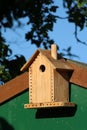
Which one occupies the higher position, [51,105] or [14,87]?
[14,87]

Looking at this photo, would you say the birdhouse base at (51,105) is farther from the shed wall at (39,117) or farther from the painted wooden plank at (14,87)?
the painted wooden plank at (14,87)

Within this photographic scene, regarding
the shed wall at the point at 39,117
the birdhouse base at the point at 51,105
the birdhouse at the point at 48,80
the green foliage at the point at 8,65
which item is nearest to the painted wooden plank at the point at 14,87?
the shed wall at the point at 39,117

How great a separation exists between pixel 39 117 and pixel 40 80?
458 millimetres

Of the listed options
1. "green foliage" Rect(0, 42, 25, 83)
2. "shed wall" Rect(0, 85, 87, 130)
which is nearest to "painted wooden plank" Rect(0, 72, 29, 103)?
"shed wall" Rect(0, 85, 87, 130)

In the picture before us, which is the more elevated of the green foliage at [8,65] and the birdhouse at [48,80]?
the green foliage at [8,65]

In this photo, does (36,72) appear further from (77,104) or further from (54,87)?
(77,104)

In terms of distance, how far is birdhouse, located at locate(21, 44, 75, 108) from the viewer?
3.92 meters

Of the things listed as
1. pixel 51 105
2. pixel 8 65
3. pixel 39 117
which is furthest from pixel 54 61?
pixel 8 65

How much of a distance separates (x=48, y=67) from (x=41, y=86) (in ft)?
0.77

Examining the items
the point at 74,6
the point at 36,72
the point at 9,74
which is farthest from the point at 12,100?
the point at 74,6

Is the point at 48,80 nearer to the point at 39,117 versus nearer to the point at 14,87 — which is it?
the point at 39,117

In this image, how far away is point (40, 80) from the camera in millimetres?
4062

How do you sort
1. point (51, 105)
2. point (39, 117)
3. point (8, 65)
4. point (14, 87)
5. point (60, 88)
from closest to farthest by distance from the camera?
point (51, 105) < point (60, 88) < point (39, 117) < point (14, 87) < point (8, 65)

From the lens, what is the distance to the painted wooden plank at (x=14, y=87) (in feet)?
14.3
